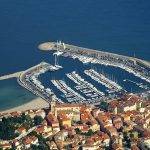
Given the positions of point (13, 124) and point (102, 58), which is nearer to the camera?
point (13, 124)

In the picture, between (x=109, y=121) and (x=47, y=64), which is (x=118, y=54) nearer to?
(x=47, y=64)

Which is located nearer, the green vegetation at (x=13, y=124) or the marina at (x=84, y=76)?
the green vegetation at (x=13, y=124)

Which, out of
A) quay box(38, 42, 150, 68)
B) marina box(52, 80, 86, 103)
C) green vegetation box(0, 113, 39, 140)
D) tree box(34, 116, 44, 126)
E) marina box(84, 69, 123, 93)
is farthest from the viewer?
quay box(38, 42, 150, 68)

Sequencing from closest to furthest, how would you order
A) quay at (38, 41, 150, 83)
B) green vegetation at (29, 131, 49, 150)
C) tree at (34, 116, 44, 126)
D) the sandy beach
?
green vegetation at (29, 131, 49, 150)
tree at (34, 116, 44, 126)
the sandy beach
quay at (38, 41, 150, 83)

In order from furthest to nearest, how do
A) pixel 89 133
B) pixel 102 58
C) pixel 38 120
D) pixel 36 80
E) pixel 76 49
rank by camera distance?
pixel 76 49
pixel 102 58
pixel 36 80
pixel 38 120
pixel 89 133

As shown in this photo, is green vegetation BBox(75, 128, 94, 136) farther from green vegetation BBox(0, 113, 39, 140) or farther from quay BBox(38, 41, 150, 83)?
quay BBox(38, 41, 150, 83)

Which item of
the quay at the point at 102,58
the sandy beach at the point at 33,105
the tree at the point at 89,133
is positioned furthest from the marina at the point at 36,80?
the tree at the point at 89,133

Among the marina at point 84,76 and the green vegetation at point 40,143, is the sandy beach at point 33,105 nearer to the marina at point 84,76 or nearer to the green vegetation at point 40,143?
the marina at point 84,76

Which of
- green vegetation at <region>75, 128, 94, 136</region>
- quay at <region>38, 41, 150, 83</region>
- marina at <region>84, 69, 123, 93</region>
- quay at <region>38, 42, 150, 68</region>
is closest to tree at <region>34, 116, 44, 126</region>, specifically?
green vegetation at <region>75, 128, 94, 136</region>

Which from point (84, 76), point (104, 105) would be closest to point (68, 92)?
point (84, 76)

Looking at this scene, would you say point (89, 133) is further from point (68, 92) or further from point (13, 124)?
point (68, 92)

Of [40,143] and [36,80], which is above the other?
[36,80]
